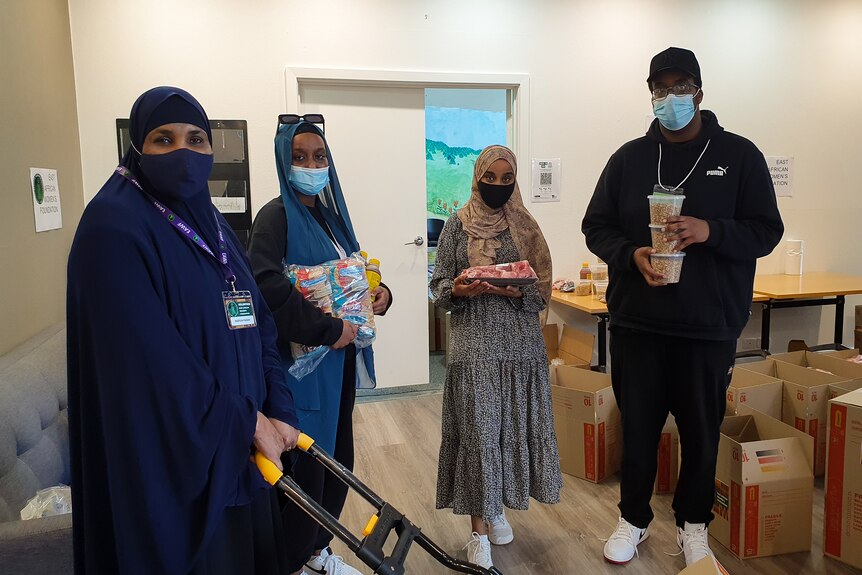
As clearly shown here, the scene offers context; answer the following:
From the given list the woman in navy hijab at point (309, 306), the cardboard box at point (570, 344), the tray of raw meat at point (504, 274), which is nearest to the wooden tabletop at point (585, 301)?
the cardboard box at point (570, 344)

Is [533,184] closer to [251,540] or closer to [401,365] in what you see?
[401,365]

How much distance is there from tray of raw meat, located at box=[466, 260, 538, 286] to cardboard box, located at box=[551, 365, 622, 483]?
34.5 inches

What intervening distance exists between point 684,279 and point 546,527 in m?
1.16

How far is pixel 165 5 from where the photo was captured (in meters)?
3.59

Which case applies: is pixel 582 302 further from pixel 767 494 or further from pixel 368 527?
pixel 368 527

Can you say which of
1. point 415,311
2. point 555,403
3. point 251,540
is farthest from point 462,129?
point 251,540

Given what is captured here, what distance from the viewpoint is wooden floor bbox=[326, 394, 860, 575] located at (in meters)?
2.17

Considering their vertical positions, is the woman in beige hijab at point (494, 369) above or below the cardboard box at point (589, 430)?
above

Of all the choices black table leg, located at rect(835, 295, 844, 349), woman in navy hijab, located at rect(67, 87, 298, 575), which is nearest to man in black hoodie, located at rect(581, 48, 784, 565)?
woman in navy hijab, located at rect(67, 87, 298, 575)

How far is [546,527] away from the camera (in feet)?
8.04

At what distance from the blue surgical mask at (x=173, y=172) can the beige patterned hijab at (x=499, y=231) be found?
1131 millimetres

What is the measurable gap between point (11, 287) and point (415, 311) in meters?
2.50

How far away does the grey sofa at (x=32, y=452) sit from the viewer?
1.33 meters

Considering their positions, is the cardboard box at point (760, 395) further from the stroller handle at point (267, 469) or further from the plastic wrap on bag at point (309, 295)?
the stroller handle at point (267, 469)
